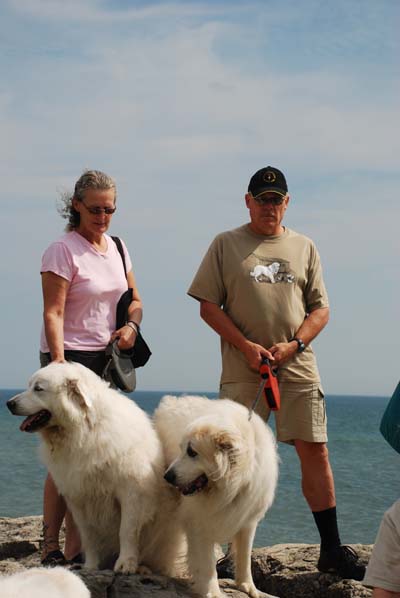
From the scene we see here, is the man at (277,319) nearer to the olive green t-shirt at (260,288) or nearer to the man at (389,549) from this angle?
the olive green t-shirt at (260,288)

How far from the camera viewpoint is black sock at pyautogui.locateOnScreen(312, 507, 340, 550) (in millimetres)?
6689

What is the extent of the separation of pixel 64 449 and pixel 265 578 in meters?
2.30

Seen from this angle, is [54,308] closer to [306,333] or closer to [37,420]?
[37,420]

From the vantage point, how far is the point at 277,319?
21.5ft

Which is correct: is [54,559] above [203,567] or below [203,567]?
below

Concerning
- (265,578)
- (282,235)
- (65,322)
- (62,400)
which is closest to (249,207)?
(282,235)

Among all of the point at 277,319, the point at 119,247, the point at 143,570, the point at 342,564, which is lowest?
the point at 342,564

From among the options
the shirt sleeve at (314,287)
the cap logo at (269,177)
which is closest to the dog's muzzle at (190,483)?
the shirt sleeve at (314,287)

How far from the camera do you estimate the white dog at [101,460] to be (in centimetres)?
571

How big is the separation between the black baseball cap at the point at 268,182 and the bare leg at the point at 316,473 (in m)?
1.86

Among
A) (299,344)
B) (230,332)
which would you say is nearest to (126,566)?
(230,332)

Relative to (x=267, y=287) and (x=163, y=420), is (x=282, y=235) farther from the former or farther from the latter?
(x=163, y=420)

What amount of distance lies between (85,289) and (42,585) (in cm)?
304

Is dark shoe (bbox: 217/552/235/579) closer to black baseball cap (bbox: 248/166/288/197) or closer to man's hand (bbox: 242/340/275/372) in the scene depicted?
man's hand (bbox: 242/340/275/372)
